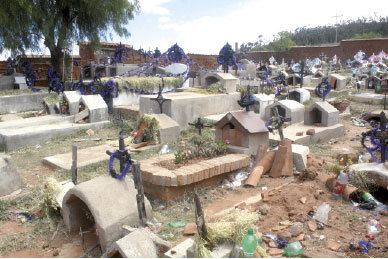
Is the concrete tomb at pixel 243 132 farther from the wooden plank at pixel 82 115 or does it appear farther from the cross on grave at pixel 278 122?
the wooden plank at pixel 82 115

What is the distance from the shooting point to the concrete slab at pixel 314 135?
786 centimetres

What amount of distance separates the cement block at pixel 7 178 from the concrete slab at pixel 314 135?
530cm

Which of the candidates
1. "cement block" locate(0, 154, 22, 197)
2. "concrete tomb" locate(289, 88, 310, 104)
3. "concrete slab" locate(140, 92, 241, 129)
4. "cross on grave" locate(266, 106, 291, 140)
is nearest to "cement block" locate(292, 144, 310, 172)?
"cross on grave" locate(266, 106, 291, 140)

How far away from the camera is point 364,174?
4.70m

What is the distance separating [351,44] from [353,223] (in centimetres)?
3565

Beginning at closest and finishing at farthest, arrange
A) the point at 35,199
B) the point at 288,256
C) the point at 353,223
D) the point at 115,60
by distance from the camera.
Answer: the point at 288,256 → the point at 353,223 → the point at 35,199 → the point at 115,60

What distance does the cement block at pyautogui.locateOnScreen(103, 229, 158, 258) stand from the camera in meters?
2.99

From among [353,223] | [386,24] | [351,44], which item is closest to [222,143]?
[353,223]

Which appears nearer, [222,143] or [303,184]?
[303,184]

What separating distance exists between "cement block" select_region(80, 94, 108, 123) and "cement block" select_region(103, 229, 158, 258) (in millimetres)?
7572

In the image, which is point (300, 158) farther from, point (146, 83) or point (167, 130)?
point (146, 83)

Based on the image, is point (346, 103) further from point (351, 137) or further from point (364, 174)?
point (364, 174)

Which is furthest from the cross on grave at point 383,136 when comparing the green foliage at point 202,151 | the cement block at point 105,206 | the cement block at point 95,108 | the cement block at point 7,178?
the cement block at point 95,108

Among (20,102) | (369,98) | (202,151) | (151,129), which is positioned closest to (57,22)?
(20,102)
